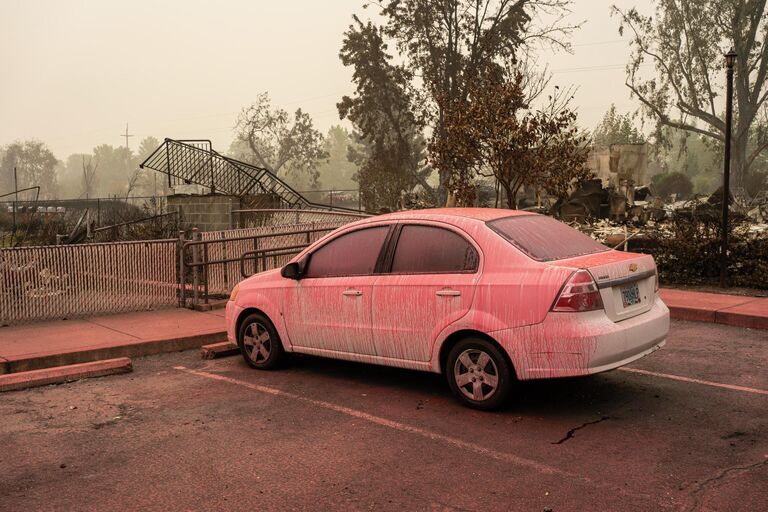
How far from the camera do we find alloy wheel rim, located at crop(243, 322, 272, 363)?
722 cm

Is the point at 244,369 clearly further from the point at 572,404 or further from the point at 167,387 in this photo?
the point at 572,404

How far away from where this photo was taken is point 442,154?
15.5 metres

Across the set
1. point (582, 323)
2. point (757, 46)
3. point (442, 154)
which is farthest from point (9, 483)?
point (757, 46)

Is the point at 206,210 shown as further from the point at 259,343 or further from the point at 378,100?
the point at 378,100

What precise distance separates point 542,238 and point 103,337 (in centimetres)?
517

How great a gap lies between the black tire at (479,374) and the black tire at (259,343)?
203cm

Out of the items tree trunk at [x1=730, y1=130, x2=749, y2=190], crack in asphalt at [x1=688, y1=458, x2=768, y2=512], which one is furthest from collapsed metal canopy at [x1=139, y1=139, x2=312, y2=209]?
tree trunk at [x1=730, y1=130, x2=749, y2=190]

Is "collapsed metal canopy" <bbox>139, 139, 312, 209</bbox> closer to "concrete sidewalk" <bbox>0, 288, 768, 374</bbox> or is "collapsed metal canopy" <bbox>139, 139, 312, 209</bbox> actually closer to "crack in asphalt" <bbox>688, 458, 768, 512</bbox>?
"concrete sidewalk" <bbox>0, 288, 768, 374</bbox>

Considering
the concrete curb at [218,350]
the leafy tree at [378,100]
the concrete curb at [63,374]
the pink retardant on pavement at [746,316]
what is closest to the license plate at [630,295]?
the concrete curb at [218,350]

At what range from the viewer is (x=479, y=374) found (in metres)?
5.60

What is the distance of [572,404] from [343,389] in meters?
1.93

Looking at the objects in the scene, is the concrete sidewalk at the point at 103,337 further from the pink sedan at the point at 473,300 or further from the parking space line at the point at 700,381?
the parking space line at the point at 700,381

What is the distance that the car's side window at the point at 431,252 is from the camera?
579 centimetres

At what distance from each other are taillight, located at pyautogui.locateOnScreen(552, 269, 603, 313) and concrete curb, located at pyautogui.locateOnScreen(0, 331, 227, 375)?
15.5 ft
